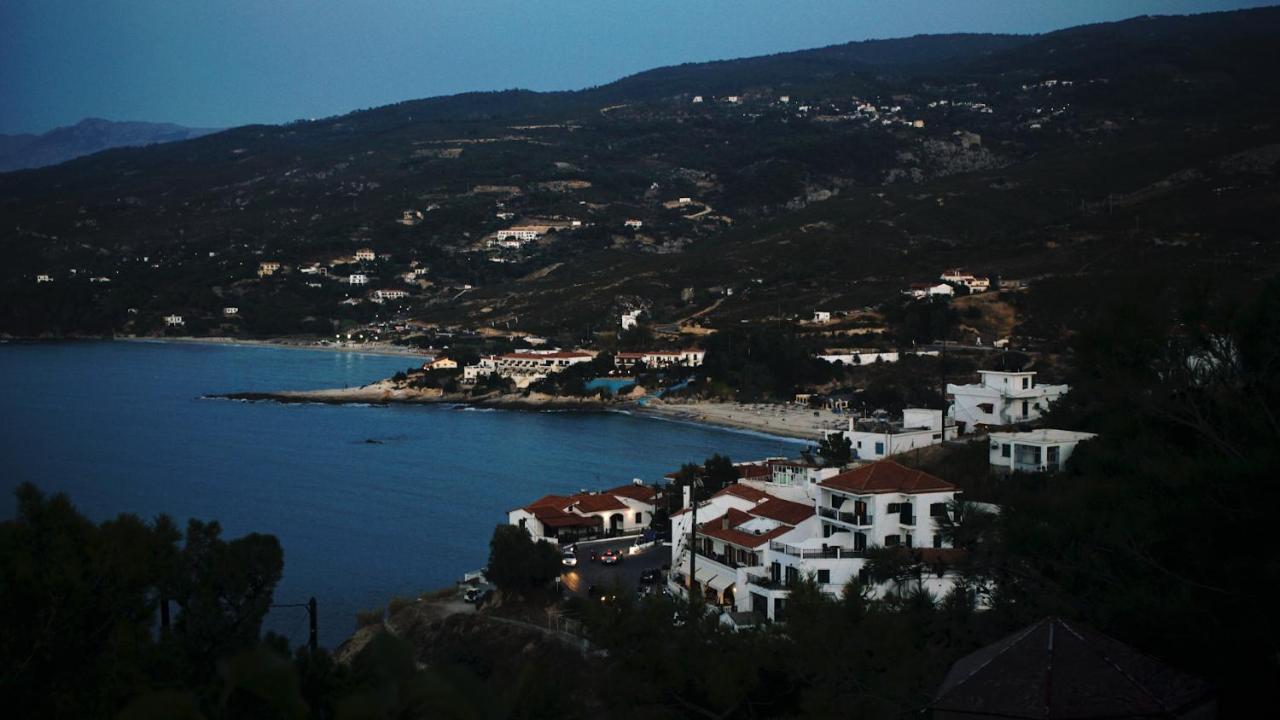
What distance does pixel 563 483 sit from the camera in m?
25.9

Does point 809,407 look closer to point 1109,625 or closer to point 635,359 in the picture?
point 635,359

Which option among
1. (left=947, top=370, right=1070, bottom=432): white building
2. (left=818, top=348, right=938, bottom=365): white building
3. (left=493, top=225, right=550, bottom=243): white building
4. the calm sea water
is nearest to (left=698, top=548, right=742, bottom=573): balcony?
the calm sea water

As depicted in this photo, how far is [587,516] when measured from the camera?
18.6 m

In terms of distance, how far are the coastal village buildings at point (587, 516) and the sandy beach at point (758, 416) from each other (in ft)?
33.2

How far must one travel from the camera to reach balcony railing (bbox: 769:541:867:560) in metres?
12.1

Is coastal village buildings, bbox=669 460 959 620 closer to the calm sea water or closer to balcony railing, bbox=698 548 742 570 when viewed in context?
balcony railing, bbox=698 548 742 570

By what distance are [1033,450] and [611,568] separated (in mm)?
5397

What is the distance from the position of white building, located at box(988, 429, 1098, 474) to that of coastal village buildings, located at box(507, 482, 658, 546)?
260 inches

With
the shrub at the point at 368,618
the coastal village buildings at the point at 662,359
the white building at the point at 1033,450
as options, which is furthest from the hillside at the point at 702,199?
the shrub at the point at 368,618

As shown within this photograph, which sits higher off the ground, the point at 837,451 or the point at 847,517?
the point at 837,451

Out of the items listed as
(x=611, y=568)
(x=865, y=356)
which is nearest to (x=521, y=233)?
(x=865, y=356)

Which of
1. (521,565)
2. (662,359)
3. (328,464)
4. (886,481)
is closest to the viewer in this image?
(886,481)

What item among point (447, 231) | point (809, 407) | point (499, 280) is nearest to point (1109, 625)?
point (809, 407)

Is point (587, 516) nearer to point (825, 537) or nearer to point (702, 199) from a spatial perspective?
point (825, 537)
